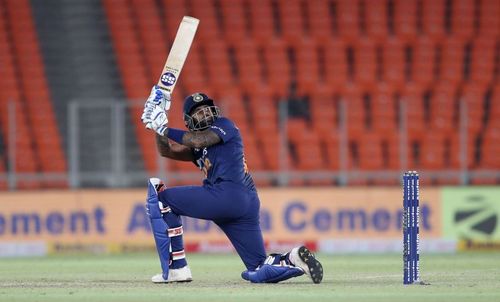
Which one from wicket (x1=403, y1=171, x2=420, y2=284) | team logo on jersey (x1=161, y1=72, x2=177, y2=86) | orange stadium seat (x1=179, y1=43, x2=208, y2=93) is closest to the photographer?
wicket (x1=403, y1=171, x2=420, y2=284)

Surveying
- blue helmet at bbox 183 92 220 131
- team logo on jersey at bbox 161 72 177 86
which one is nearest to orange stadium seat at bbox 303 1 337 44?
team logo on jersey at bbox 161 72 177 86

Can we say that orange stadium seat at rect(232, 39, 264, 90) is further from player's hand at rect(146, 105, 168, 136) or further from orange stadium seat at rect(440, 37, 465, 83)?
player's hand at rect(146, 105, 168, 136)

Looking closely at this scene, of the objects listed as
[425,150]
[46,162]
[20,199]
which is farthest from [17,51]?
[425,150]

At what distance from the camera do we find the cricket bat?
10766 millimetres

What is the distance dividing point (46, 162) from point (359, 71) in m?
→ 5.54

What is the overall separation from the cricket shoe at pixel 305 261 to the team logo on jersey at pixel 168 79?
1885mm

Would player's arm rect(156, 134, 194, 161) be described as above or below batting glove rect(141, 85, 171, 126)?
below

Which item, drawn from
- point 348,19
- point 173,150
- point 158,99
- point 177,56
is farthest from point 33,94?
point 158,99

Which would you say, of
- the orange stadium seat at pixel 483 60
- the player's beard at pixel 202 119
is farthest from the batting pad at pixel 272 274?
the orange stadium seat at pixel 483 60

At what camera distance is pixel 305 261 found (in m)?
10.2

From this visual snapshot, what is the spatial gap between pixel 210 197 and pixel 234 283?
0.88 meters

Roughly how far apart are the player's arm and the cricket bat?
0.48 meters

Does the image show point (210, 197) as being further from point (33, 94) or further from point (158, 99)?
point (33, 94)

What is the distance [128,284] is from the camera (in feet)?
34.8
